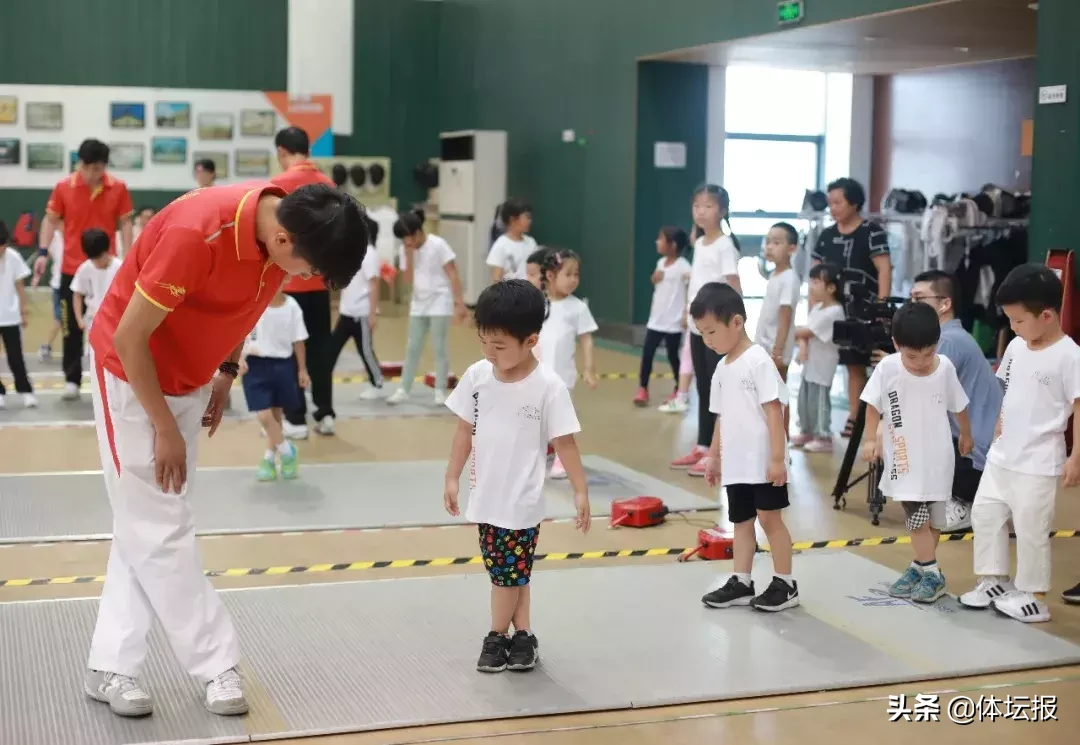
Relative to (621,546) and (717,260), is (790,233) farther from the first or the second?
(621,546)

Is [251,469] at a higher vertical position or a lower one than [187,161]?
lower

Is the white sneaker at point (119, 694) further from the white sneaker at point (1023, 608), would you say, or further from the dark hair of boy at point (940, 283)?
the dark hair of boy at point (940, 283)

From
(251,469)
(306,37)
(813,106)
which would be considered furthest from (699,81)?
(251,469)

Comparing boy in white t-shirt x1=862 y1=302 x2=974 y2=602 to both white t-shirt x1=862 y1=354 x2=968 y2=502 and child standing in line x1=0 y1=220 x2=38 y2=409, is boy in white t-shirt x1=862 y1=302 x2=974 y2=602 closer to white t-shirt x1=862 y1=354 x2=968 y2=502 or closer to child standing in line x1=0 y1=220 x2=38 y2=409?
white t-shirt x1=862 y1=354 x2=968 y2=502

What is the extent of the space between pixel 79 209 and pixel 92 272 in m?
0.80

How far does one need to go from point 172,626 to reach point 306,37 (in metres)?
14.6

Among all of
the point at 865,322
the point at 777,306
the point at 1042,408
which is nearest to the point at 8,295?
the point at 777,306

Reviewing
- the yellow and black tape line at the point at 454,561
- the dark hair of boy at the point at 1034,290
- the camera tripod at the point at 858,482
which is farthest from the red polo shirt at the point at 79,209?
the dark hair of boy at the point at 1034,290

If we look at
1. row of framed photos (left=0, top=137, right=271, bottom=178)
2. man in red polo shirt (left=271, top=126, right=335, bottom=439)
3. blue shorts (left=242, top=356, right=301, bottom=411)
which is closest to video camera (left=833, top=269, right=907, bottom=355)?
man in red polo shirt (left=271, top=126, right=335, bottom=439)

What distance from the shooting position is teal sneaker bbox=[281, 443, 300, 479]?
662 centimetres

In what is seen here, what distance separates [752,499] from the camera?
457 centimetres

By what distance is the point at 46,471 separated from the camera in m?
6.75

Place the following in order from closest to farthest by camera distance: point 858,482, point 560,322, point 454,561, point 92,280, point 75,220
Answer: point 454,561
point 858,482
point 560,322
point 92,280
point 75,220

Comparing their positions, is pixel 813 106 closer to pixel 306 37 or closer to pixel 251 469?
pixel 306 37
